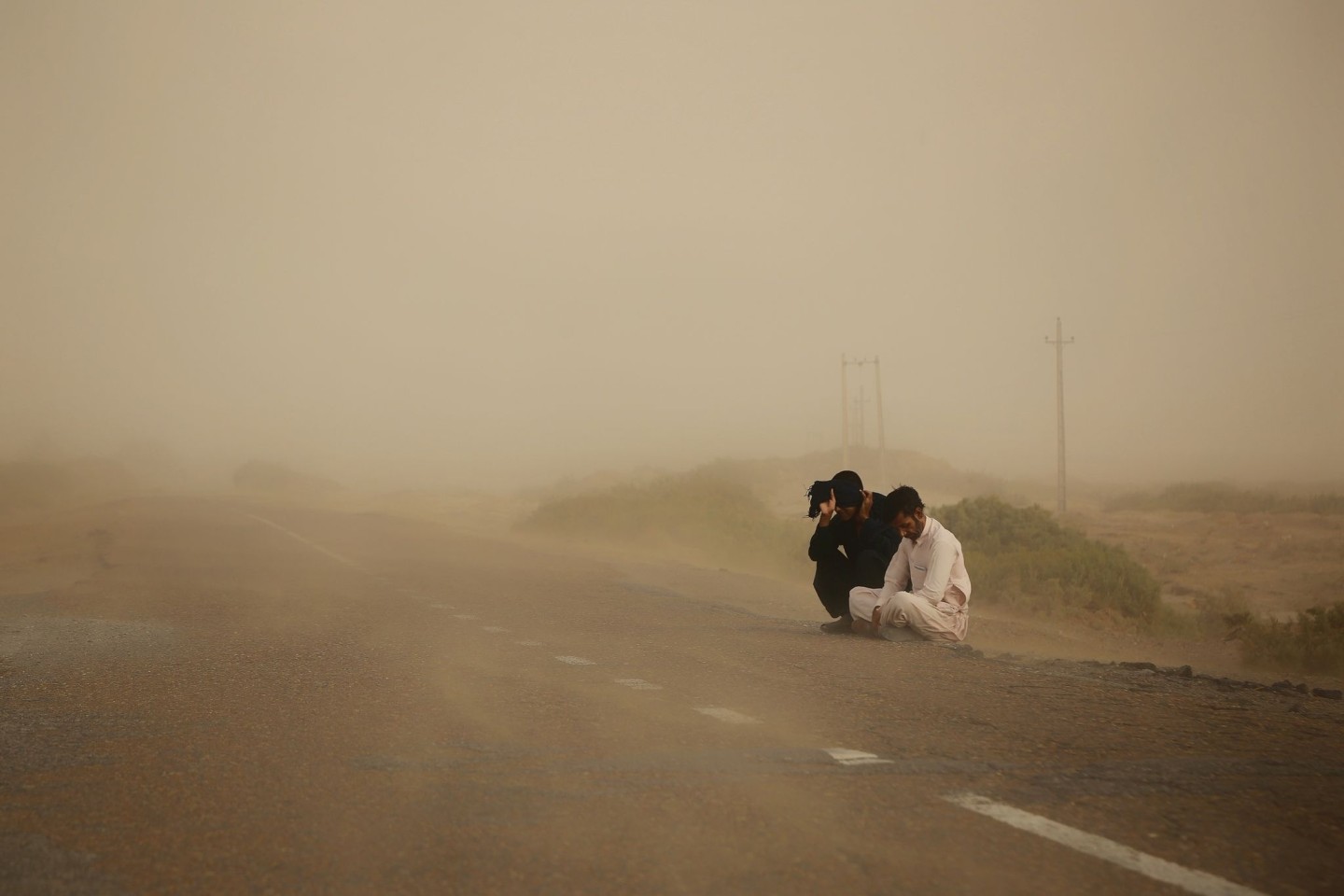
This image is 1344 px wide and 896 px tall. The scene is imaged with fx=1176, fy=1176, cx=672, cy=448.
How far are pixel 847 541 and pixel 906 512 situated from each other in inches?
62.2

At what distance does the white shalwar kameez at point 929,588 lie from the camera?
36.4ft

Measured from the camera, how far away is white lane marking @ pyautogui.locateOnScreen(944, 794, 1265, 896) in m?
4.15

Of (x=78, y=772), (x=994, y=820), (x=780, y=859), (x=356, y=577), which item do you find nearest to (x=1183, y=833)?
(x=994, y=820)

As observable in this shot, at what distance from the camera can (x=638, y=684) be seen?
29.1ft

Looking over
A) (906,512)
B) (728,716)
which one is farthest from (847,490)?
(728,716)

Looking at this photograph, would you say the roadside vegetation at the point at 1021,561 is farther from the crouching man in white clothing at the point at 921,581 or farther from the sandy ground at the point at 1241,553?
the crouching man in white clothing at the point at 921,581

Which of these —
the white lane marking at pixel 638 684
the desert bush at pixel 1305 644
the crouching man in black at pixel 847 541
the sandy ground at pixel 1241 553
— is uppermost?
the crouching man in black at pixel 847 541

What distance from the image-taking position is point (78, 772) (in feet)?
20.2

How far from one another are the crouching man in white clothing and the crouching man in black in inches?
20.4

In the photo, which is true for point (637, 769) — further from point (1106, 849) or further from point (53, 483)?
point (53, 483)

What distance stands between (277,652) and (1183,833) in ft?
Answer: 27.4

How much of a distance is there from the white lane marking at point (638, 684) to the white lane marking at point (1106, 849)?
353cm

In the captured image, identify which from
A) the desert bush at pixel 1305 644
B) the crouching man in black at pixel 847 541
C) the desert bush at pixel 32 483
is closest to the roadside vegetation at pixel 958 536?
the desert bush at pixel 1305 644

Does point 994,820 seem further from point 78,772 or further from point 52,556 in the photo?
point 52,556
